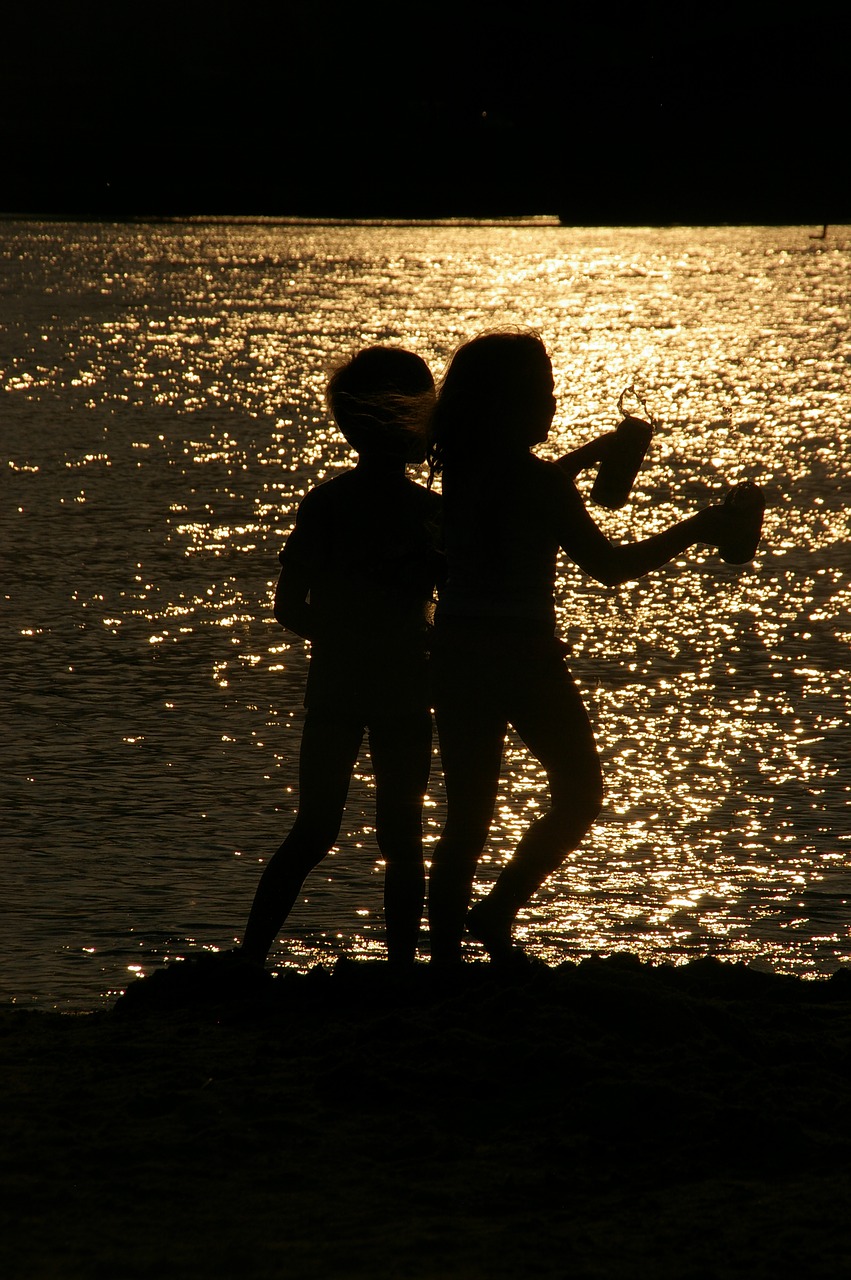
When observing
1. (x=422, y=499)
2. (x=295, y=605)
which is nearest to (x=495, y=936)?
(x=295, y=605)

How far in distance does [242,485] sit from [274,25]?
97832 millimetres

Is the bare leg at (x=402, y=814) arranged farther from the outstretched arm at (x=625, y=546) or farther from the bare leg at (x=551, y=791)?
the outstretched arm at (x=625, y=546)

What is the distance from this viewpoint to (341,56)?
103062mm

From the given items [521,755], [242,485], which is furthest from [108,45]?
[521,755]

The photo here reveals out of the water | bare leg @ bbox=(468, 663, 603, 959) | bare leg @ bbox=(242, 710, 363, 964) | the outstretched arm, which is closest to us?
the outstretched arm

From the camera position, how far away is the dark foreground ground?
3.02 metres

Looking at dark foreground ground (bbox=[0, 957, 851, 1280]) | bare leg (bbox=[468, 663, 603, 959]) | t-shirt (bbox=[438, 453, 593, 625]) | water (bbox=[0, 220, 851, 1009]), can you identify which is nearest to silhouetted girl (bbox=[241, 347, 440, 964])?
t-shirt (bbox=[438, 453, 593, 625])

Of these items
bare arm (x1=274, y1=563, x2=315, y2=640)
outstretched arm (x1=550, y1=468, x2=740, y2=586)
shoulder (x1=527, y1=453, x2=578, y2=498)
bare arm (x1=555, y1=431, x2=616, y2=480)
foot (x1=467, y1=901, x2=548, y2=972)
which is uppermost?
bare arm (x1=555, y1=431, x2=616, y2=480)

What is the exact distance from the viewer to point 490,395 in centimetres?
402

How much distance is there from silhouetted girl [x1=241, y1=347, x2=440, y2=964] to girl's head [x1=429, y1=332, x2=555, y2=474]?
79 mm

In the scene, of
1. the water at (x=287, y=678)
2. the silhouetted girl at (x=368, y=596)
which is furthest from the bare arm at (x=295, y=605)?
the water at (x=287, y=678)

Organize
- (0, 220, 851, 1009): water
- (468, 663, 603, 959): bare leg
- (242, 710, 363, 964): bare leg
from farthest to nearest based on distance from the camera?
(0, 220, 851, 1009): water, (242, 710, 363, 964): bare leg, (468, 663, 603, 959): bare leg

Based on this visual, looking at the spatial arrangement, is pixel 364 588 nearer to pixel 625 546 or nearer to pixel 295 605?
pixel 295 605

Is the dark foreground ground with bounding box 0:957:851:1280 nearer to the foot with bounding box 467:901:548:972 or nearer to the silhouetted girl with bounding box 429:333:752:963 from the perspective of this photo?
the foot with bounding box 467:901:548:972
